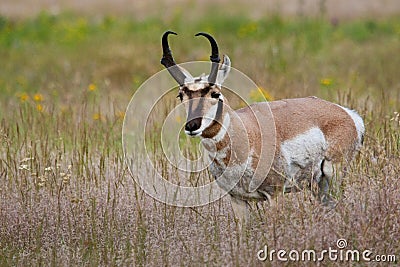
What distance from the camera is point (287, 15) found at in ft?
69.4

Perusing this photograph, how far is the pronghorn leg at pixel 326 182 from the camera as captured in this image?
6.81 meters

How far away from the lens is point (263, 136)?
671 cm

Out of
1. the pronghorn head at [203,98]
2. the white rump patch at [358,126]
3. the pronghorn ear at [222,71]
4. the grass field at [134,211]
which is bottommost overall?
the grass field at [134,211]

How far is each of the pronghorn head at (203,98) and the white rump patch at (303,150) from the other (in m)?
0.80

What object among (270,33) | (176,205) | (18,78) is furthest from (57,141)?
(270,33)

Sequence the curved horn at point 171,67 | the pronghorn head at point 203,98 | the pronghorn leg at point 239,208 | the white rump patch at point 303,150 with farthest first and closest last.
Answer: the white rump patch at point 303,150, the pronghorn leg at point 239,208, the curved horn at point 171,67, the pronghorn head at point 203,98

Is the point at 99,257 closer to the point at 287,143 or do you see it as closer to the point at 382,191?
the point at 287,143

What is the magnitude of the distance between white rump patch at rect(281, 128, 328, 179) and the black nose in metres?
1.12

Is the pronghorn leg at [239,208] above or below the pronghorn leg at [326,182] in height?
below

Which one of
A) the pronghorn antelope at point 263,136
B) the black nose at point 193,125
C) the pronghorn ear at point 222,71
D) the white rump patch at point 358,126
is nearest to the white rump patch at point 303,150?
the pronghorn antelope at point 263,136
